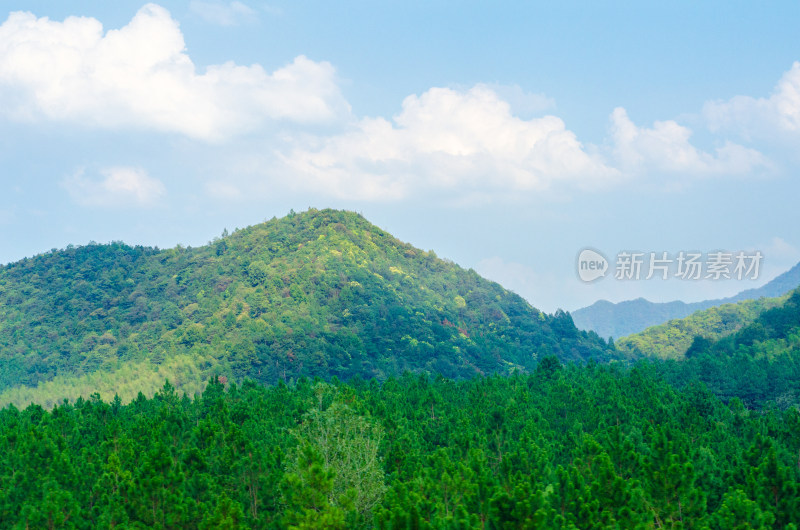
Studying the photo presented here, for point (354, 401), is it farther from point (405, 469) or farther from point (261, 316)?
point (261, 316)

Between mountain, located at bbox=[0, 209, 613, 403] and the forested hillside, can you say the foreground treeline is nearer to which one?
the forested hillside

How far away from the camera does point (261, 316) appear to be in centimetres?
11875

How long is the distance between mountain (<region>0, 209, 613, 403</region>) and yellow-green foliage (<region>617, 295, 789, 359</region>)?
8.08 meters

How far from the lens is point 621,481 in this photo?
93.0ft

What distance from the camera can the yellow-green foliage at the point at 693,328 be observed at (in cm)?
13662

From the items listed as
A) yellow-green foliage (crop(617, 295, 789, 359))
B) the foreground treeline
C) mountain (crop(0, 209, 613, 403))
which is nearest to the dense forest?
the foreground treeline

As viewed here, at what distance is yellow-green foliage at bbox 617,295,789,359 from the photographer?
13662 centimetres

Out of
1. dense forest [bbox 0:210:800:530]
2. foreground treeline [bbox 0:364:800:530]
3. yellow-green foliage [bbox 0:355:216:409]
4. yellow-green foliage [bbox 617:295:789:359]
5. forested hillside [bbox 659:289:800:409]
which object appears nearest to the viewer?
foreground treeline [bbox 0:364:800:530]

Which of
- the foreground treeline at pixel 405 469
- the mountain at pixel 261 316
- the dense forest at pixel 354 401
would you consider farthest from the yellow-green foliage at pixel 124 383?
the foreground treeline at pixel 405 469

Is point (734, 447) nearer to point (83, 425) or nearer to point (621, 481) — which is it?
point (621, 481)

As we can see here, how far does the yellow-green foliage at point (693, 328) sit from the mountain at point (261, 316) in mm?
8084

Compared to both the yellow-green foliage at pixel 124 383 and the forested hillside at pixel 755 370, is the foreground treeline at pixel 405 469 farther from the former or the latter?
the yellow-green foliage at pixel 124 383

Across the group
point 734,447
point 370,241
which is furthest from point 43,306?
point 734,447

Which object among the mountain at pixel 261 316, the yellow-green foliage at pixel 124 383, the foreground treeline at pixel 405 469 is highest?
the mountain at pixel 261 316
